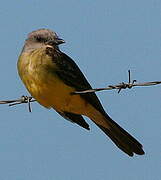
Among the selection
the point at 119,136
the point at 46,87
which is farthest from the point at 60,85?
the point at 119,136

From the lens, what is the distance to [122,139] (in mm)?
9180

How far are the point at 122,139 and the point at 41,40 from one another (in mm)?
1695

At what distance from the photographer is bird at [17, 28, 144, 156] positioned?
8.61 metres

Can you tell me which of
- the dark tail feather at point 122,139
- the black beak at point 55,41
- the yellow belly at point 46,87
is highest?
the black beak at point 55,41

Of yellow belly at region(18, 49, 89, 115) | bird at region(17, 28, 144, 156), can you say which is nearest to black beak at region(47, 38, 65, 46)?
bird at region(17, 28, 144, 156)

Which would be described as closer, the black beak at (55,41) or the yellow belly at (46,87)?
the yellow belly at (46,87)

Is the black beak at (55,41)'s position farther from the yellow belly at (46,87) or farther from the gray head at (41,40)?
the yellow belly at (46,87)

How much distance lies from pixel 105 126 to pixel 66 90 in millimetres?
911

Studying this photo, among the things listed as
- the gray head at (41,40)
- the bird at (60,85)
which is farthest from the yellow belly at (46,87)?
the gray head at (41,40)

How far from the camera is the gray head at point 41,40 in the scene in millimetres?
9148

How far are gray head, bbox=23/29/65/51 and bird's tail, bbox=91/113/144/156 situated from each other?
113 centimetres

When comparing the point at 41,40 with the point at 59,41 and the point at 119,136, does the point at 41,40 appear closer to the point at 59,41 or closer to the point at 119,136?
the point at 59,41

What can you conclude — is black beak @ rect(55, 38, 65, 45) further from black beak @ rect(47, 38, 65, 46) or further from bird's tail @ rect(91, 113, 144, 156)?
bird's tail @ rect(91, 113, 144, 156)

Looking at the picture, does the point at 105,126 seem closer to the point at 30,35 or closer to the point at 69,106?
the point at 69,106
